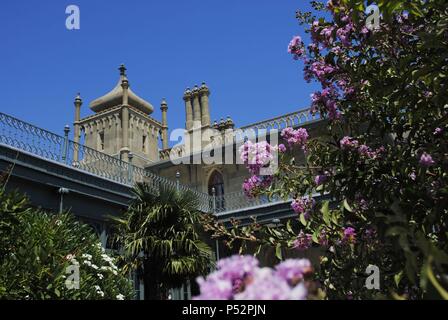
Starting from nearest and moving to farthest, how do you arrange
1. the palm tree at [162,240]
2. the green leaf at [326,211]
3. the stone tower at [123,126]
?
the green leaf at [326,211], the palm tree at [162,240], the stone tower at [123,126]

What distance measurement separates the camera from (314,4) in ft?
16.0

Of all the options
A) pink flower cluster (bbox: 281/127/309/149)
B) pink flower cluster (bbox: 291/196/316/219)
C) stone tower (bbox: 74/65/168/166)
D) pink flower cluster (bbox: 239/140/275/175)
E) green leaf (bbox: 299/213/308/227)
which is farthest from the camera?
stone tower (bbox: 74/65/168/166)

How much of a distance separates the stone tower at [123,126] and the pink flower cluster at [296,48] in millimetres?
25902

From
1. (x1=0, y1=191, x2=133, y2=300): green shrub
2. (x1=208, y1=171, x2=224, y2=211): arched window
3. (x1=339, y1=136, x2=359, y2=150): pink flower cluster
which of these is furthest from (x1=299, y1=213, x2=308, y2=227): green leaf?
(x1=208, y1=171, x2=224, y2=211): arched window

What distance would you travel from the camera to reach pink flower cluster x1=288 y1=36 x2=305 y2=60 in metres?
4.86

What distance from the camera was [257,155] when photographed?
463 centimetres

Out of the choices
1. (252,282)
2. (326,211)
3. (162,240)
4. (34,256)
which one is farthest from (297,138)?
(162,240)

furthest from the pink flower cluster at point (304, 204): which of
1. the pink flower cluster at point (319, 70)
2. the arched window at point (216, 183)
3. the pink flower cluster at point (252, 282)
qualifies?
the arched window at point (216, 183)

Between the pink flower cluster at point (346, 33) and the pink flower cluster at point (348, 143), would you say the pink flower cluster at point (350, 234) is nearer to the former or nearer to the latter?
the pink flower cluster at point (348, 143)

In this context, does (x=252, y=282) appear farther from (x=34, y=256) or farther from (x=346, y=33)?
(x=34, y=256)

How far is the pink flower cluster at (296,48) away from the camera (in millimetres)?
4859

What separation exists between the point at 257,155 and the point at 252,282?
3.57 m

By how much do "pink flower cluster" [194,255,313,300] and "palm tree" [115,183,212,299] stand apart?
359 inches

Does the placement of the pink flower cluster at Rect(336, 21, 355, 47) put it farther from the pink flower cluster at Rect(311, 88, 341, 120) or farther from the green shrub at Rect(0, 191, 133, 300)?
the green shrub at Rect(0, 191, 133, 300)
